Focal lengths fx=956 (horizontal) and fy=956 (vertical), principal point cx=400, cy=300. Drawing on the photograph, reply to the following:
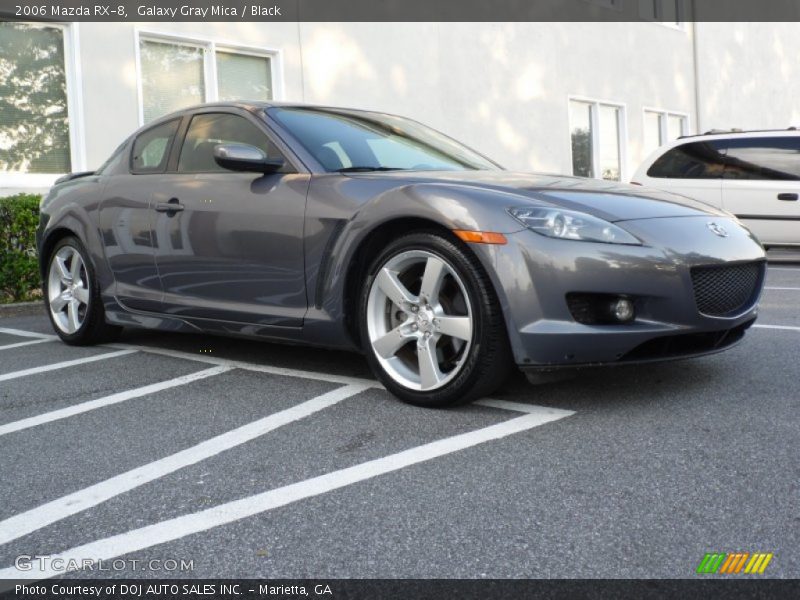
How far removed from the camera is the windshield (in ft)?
15.5

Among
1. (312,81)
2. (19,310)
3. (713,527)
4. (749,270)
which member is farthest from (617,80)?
(713,527)

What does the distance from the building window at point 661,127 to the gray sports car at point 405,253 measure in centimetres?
1414

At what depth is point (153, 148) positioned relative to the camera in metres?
5.63

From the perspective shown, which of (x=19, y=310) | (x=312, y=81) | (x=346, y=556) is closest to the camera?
(x=346, y=556)

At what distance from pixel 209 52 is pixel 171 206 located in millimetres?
6294

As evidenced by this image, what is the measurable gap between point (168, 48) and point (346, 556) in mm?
9273

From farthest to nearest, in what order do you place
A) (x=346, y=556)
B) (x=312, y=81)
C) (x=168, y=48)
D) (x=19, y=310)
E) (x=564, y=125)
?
(x=564, y=125), (x=312, y=81), (x=168, y=48), (x=19, y=310), (x=346, y=556)

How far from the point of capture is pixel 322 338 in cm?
443

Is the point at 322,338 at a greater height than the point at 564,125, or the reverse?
Answer: the point at 564,125

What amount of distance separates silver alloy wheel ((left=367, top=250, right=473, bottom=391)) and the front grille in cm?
95

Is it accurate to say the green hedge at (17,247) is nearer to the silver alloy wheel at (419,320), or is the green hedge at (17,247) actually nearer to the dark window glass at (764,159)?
the silver alloy wheel at (419,320)

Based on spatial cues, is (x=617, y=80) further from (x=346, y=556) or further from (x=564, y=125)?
(x=346, y=556)
